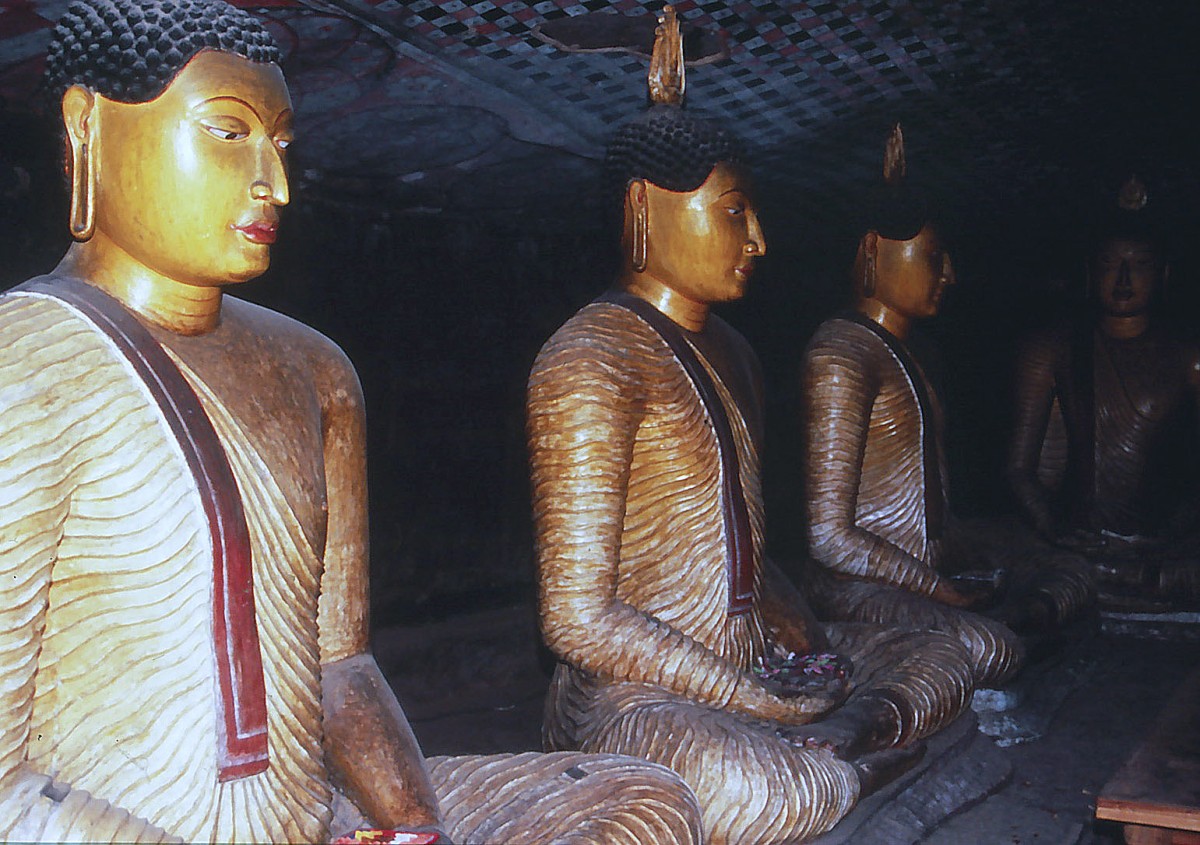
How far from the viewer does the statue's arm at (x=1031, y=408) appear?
6195 mm

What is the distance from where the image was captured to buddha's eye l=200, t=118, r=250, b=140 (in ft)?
8.07

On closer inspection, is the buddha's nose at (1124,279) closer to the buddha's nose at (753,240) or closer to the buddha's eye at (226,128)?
the buddha's nose at (753,240)

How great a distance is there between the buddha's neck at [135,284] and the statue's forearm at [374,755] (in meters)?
0.79

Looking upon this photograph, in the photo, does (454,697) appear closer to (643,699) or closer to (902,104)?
(643,699)

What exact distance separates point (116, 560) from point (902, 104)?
3.28 m

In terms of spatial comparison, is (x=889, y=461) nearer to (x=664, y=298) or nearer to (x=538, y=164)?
(x=664, y=298)

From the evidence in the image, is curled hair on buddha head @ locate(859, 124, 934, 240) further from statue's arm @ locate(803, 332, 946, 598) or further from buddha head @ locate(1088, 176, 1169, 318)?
buddha head @ locate(1088, 176, 1169, 318)

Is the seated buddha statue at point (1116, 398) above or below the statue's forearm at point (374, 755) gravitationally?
below

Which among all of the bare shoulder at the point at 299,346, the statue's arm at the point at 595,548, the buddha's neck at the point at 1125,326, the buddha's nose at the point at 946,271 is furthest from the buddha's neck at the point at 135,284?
the buddha's neck at the point at 1125,326

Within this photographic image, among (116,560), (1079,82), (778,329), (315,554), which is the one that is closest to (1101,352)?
(778,329)

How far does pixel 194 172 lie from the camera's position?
2.46 metres

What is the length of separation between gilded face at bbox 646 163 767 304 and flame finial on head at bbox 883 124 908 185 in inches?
46.3

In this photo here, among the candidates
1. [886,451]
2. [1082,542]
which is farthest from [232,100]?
[1082,542]

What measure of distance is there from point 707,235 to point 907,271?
5.16 feet
